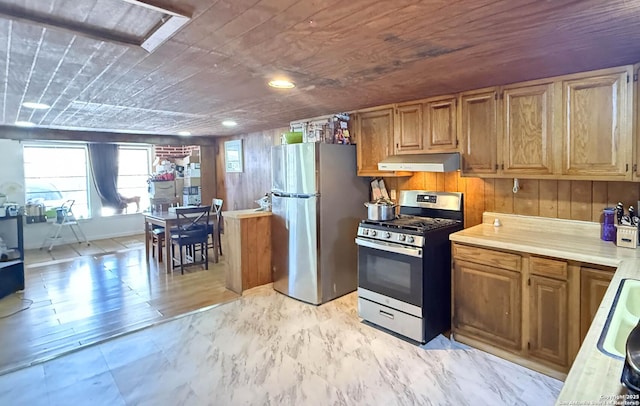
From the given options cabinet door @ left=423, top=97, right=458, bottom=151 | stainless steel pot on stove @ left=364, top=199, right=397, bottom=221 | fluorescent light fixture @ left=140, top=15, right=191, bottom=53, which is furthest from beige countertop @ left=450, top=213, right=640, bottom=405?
fluorescent light fixture @ left=140, top=15, right=191, bottom=53

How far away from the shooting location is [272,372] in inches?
101

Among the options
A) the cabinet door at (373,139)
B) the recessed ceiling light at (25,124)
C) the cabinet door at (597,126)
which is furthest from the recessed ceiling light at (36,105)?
the cabinet door at (597,126)

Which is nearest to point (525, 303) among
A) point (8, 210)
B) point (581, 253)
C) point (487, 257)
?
point (487, 257)

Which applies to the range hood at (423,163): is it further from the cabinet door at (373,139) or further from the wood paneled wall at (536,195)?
the wood paneled wall at (536,195)

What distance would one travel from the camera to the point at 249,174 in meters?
6.37

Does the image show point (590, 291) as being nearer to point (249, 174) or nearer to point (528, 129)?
point (528, 129)

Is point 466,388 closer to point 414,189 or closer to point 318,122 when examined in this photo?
point 414,189

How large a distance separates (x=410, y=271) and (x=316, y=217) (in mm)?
1179

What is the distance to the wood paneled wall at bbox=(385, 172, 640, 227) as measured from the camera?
8.49 ft

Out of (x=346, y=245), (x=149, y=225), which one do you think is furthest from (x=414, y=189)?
(x=149, y=225)

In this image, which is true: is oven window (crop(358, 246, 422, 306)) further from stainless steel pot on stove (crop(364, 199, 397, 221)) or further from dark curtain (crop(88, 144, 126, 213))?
dark curtain (crop(88, 144, 126, 213))

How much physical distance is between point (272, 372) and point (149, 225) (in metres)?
4.24

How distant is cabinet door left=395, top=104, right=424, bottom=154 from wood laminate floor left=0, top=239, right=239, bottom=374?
247 cm

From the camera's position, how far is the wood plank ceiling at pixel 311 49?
57.3 inches
